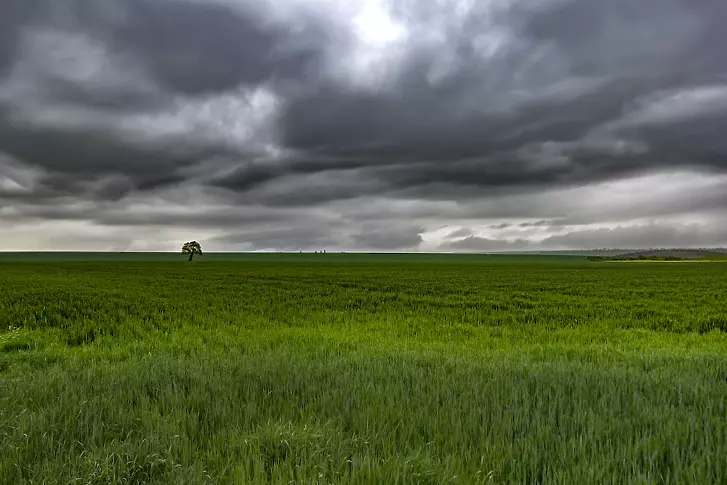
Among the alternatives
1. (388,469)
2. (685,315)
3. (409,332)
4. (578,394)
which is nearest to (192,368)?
(388,469)

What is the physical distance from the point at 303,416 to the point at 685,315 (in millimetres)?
22396

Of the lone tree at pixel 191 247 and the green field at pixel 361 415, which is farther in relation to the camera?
the lone tree at pixel 191 247

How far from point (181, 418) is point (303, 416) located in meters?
1.51

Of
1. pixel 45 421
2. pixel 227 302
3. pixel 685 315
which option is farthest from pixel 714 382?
pixel 227 302

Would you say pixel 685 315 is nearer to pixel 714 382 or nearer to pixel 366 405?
pixel 714 382

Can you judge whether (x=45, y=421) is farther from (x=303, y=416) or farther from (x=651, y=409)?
(x=651, y=409)

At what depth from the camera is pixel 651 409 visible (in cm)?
552

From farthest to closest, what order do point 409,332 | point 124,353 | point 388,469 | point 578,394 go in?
1. point 409,332
2. point 124,353
3. point 578,394
4. point 388,469

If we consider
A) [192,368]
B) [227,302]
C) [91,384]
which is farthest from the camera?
[227,302]

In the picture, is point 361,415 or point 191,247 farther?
point 191,247

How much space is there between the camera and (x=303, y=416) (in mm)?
5113

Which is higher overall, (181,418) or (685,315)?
(181,418)

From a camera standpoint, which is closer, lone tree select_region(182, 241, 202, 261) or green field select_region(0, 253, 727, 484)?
green field select_region(0, 253, 727, 484)

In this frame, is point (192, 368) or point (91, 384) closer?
point (91, 384)
